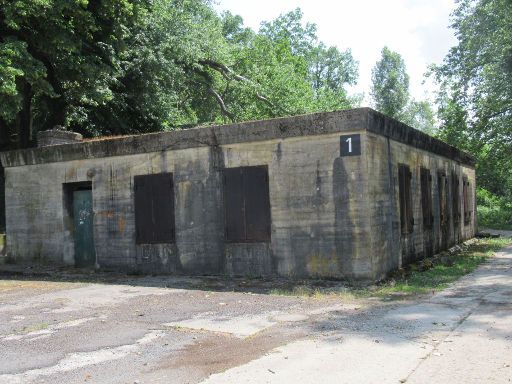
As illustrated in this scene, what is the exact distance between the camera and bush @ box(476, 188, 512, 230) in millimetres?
30562

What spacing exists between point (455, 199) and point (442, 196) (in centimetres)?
220

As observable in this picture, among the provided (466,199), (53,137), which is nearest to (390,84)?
(466,199)

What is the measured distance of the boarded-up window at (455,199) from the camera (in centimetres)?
1734

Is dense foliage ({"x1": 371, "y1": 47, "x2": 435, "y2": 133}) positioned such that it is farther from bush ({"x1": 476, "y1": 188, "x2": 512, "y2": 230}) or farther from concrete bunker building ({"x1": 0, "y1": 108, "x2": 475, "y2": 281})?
concrete bunker building ({"x1": 0, "y1": 108, "x2": 475, "y2": 281})

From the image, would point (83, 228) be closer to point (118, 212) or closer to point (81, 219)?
point (81, 219)

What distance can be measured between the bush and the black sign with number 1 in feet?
71.6

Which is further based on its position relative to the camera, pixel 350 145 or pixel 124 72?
pixel 124 72

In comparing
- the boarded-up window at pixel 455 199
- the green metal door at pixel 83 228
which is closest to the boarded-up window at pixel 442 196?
the boarded-up window at pixel 455 199

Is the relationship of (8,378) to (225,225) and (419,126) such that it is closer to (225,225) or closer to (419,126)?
(225,225)

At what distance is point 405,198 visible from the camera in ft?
39.9

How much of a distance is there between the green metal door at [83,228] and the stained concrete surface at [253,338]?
341 centimetres

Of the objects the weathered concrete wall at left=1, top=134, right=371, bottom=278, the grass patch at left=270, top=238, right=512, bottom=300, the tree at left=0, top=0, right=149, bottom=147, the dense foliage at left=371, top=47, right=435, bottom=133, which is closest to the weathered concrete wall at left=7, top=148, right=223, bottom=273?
the weathered concrete wall at left=1, top=134, right=371, bottom=278

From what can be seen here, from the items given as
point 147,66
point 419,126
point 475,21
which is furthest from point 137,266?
point 419,126

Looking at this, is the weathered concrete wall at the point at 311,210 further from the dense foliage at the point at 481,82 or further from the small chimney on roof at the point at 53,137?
the dense foliage at the point at 481,82
